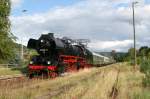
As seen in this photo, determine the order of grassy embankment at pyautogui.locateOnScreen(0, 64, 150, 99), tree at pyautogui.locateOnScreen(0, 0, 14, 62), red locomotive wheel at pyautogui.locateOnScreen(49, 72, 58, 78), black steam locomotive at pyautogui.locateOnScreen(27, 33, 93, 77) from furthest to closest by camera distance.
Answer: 1. tree at pyautogui.locateOnScreen(0, 0, 14, 62)
2. black steam locomotive at pyautogui.locateOnScreen(27, 33, 93, 77)
3. red locomotive wheel at pyautogui.locateOnScreen(49, 72, 58, 78)
4. grassy embankment at pyautogui.locateOnScreen(0, 64, 150, 99)

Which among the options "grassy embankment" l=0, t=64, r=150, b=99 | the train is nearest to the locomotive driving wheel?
the train

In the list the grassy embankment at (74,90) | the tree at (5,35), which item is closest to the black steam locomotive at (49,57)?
the tree at (5,35)

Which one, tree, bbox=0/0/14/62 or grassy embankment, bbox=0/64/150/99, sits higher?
tree, bbox=0/0/14/62

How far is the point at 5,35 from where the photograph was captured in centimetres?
4081

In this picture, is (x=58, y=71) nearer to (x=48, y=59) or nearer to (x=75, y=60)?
(x=48, y=59)

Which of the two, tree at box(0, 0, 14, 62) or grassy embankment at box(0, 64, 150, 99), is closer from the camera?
grassy embankment at box(0, 64, 150, 99)

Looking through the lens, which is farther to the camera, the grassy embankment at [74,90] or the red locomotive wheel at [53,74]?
the red locomotive wheel at [53,74]

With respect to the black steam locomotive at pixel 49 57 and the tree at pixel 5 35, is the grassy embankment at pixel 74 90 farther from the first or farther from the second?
the tree at pixel 5 35

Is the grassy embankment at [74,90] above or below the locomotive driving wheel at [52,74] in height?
above

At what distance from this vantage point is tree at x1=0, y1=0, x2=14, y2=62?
40.7m

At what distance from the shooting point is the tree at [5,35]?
134 ft

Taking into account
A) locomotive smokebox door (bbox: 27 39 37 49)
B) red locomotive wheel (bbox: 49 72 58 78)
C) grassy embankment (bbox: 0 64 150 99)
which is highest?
locomotive smokebox door (bbox: 27 39 37 49)

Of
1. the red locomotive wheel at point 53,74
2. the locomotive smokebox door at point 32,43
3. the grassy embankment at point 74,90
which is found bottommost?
the red locomotive wheel at point 53,74

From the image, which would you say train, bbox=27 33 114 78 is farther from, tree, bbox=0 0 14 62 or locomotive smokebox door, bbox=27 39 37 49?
tree, bbox=0 0 14 62
